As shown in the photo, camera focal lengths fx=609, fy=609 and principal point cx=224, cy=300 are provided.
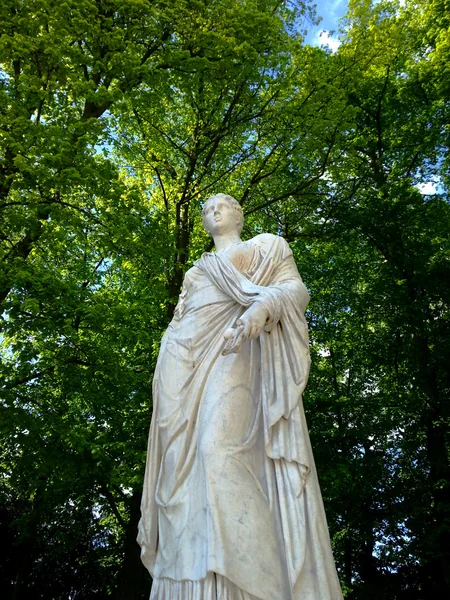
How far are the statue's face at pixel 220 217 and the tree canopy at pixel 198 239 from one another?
13.8 ft

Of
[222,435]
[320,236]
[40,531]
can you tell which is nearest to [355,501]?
[320,236]

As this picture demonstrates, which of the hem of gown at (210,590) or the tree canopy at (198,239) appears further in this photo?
the tree canopy at (198,239)

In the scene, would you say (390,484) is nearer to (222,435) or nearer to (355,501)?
(355,501)

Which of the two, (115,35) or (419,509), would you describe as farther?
(419,509)

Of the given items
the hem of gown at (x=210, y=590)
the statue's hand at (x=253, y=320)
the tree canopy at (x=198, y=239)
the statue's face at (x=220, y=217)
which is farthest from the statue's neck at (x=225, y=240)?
the tree canopy at (x=198, y=239)

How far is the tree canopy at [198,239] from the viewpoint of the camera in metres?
9.35

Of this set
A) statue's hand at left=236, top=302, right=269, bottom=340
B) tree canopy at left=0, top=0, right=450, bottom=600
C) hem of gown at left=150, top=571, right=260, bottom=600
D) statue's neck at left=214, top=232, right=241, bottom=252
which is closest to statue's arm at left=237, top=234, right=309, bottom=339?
statue's hand at left=236, top=302, right=269, bottom=340

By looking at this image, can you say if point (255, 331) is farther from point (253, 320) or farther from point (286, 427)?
point (286, 427)

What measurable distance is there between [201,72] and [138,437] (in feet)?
22.2

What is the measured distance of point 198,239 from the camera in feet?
44.7

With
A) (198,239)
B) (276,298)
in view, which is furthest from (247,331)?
(198,239)

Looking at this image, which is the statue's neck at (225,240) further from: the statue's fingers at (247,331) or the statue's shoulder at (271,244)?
the statue's fingers at (247,331)

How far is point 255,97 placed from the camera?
1257 centimetres

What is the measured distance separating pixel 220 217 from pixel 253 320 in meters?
1.39
